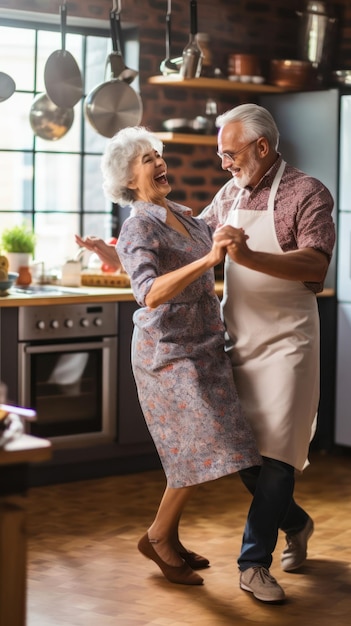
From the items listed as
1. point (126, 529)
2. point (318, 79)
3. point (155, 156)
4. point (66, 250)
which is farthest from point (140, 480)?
point (318, 79)

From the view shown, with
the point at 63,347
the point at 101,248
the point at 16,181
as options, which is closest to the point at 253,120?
the point at 101,248

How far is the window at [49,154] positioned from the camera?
5.76m

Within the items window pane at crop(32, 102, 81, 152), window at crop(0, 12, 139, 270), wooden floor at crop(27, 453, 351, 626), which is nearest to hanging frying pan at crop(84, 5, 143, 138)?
window at crop(0, 12, 139, 270)

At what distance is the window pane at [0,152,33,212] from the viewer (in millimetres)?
5773

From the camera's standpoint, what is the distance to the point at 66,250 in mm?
6004

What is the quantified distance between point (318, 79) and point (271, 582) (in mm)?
3513

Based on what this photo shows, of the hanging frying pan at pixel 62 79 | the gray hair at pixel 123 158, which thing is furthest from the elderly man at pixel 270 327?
the hanging frying pan at pixel 62 79

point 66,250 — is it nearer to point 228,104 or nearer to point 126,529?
point 228,104

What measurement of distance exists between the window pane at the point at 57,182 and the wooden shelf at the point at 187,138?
512 millimetres

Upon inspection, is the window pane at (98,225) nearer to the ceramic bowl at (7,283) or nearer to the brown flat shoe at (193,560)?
the ceramic bowl at (7,283)

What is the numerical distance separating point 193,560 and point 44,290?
1.83 meters

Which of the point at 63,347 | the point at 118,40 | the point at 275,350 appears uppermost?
the point at 118,40

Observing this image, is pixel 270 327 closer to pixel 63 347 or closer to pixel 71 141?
pixel 63 347

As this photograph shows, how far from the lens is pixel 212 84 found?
6031 millimetres
